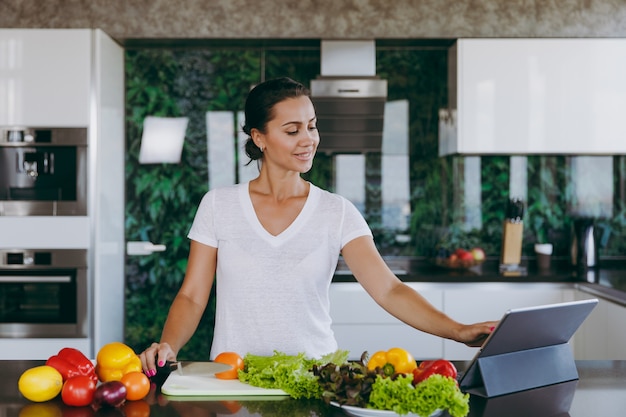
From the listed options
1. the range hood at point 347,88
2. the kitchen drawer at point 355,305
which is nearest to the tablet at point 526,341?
the kitchen drawer at point 355,305

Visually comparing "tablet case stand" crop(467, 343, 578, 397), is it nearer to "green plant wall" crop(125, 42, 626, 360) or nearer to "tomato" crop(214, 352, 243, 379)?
"tomato" crop(214, 352, 243, 379)

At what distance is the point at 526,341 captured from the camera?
1.75 m

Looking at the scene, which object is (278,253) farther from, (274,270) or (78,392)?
(78,392)

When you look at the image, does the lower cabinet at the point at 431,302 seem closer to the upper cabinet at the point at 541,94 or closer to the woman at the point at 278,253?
the upper cabinet at the point at 541,94

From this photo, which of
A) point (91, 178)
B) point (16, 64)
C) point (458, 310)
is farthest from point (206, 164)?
point (458, 310)

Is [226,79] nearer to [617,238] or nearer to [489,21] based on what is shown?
[489,21]

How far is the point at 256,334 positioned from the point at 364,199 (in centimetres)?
243

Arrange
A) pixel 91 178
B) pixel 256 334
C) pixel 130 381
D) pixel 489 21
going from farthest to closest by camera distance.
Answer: pixel 489 21 → pixel 91 178 → pixel 256 334 → pixel 130 381

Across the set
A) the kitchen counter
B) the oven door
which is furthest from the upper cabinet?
the kitchen counter

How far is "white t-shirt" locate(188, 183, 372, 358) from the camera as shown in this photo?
2.23 m

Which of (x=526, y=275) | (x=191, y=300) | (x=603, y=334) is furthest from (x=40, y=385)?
(x=526, y=275)

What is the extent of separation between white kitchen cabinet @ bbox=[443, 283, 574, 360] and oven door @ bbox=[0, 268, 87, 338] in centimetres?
185

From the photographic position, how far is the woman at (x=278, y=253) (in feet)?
7.30

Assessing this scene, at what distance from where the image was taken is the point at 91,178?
3.86 m
